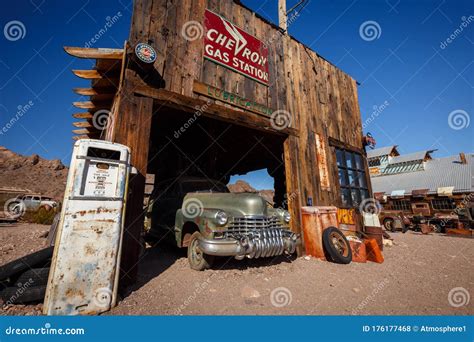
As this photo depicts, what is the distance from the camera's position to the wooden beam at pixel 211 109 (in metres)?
4.30

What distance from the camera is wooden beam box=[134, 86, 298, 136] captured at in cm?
430

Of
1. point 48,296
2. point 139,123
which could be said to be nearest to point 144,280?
point 48,296

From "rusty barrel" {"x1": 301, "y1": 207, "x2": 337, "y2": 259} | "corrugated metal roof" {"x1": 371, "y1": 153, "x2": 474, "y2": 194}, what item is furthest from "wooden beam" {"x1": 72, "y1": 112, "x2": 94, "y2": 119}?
"corrugated metal roof" {"x1": 371, "y1": 153, "x2": 474, "y2": 194}

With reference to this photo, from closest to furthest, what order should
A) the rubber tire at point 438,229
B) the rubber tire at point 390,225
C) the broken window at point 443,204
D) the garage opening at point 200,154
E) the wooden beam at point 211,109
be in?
the wooden beam at point 211,109 → the garage opening at point 200,154 → the rubber tire at point 438,229 → the rubber tire at point 390,225 → the broken window at point 443,204

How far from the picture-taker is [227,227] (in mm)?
3875

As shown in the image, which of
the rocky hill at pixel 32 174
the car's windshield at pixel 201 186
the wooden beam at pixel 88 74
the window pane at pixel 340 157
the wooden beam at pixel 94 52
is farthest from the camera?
the rocky hill at pixel 32 174

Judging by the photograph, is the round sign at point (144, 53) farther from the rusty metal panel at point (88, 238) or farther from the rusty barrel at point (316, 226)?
the rusty barrel at point (316, 226)

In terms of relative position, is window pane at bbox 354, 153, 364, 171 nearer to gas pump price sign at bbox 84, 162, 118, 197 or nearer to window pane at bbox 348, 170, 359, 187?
window pane at bbox 348, 170, 359, 187

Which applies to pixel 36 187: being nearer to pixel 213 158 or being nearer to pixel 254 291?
pixel 213 158

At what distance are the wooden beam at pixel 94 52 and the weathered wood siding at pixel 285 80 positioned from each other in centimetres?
50

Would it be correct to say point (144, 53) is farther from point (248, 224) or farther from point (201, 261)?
point (201, 261)

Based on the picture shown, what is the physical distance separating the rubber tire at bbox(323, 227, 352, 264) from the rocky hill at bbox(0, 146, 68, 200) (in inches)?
1216

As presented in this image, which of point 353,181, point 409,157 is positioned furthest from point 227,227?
point 409,157

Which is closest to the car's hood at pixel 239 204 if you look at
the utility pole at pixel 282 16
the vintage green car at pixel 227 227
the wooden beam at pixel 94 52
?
the vintage green car at pixel 227 227
